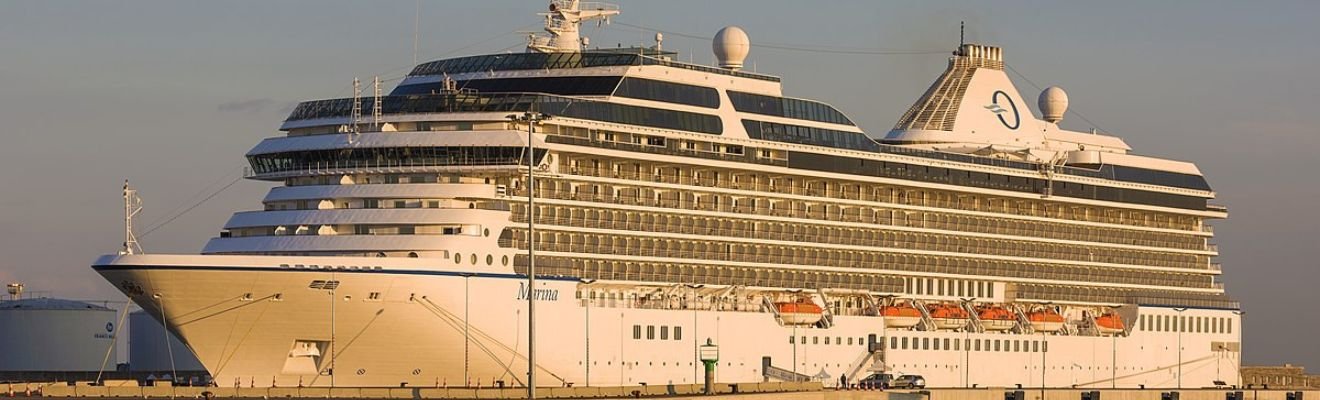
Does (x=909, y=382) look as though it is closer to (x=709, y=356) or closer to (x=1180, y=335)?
(x=709, y=356)

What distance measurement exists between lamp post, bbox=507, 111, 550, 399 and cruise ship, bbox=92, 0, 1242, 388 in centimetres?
29

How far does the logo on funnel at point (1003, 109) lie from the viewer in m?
104

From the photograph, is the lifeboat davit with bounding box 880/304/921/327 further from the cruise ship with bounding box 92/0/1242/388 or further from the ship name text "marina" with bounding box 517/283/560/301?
the ship name text "marina" with bounding box 517/283/560/301

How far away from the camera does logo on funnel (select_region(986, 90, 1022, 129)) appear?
10412 centimetres

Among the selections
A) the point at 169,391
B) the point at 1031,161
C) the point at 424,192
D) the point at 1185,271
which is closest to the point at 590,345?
the point at 424,192

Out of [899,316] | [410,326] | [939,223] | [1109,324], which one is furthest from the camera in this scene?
[1109,324]

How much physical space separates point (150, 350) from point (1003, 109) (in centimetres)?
4259

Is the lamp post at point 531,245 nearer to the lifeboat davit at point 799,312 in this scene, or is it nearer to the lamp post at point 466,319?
the lamp post at point 466,319

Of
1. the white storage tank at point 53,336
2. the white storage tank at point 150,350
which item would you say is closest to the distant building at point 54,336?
the white storage tank at point 53,336

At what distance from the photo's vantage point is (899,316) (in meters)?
93.1

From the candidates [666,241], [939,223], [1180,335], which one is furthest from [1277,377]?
[666,241]

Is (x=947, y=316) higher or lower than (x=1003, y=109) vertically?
lower

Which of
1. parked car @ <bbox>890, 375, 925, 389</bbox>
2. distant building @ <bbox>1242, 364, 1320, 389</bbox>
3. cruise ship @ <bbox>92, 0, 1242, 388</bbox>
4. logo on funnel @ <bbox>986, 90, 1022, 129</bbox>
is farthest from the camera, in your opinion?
distant building @ <bbox>1242, 364, 1320, 389</bbox>

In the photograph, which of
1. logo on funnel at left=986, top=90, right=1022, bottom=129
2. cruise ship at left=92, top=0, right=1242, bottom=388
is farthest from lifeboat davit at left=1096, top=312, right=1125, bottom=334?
logo on funnel at left=986, top=90, right=1022, bottom=129
